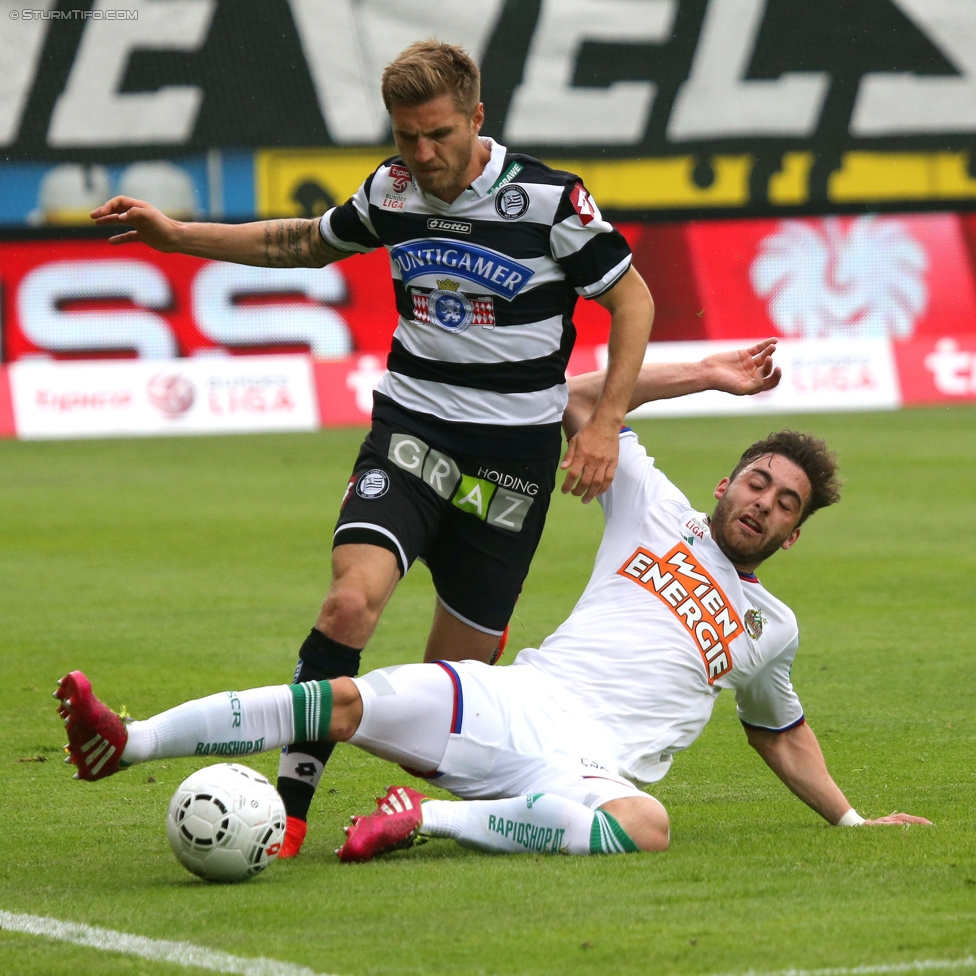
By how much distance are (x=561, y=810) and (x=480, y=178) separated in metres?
1.96

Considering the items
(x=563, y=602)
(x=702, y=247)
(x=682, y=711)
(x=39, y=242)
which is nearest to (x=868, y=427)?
(x=702, y=247)

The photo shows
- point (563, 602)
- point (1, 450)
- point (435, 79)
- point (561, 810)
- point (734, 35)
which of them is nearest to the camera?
point (561, 810)

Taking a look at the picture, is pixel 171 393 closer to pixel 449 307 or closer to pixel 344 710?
pixel 449 307

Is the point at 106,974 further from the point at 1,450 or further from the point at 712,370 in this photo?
the point at 1,450

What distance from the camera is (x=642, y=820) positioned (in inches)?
180

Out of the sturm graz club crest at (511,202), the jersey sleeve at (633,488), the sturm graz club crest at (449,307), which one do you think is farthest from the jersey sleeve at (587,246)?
the jersey sleeve at (633,488)

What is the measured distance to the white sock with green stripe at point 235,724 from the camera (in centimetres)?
424

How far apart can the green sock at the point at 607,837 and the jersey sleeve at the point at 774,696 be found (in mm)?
816

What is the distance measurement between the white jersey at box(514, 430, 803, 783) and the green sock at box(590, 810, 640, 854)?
346 mm

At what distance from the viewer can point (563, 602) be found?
9.98 m

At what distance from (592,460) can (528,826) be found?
1112 mm

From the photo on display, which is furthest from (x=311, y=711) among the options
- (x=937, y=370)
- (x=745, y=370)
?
(x=937, y=370)

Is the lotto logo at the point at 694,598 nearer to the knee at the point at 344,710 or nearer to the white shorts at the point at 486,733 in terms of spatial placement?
the white shorts at the point at 486,733

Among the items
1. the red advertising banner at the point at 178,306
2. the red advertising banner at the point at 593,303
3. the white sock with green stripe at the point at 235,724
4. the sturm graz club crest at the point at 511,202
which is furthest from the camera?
the red advertising banner at the point at 593,303
